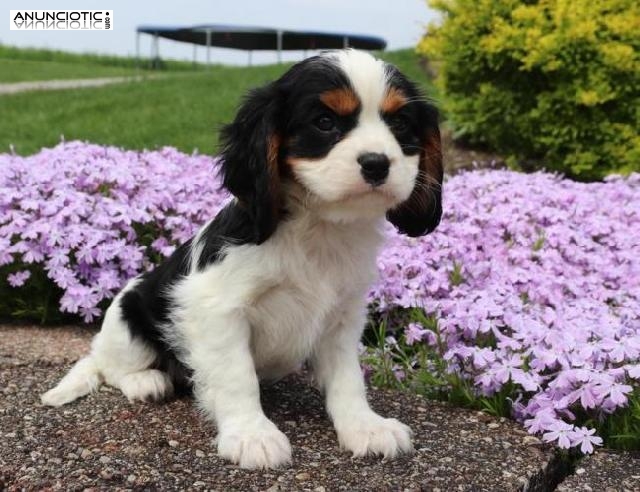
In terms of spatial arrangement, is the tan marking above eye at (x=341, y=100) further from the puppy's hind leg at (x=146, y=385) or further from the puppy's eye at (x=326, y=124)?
the puppy's hind leg at (x=146, y=385)

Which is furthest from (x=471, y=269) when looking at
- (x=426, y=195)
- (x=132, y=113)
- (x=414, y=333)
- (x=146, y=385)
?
(x=132, y=113)

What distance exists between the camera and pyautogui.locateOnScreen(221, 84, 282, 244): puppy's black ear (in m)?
2.53

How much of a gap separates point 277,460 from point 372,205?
33.4 inches

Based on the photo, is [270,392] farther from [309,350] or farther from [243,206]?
[243,206]

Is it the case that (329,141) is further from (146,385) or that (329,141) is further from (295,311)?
(146,385)

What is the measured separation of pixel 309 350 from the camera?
2.90 m

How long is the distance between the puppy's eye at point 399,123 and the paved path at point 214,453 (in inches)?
42.4

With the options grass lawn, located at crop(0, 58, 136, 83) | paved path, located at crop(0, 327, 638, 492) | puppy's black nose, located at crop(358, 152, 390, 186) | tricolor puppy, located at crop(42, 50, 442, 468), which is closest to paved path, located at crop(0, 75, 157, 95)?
grass lawn, located at crop(0, 58, 136, 83)

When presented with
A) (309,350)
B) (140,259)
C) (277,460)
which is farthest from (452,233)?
(277,460)

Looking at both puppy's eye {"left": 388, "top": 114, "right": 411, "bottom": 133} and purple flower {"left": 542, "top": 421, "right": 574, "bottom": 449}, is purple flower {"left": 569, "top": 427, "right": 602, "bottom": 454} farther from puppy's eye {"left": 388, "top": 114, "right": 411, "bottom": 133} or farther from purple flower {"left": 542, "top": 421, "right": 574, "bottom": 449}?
puppy's eye {"left": 388, "top": 114, "right": 411, "bottom": 133}

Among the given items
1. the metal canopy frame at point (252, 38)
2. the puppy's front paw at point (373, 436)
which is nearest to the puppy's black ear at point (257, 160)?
the puppy's front paw at point (373, 436)

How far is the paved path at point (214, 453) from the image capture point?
2492 mm

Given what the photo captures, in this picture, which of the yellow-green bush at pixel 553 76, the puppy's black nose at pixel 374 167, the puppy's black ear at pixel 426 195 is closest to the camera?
the puppy's black nose at pixel 374 167

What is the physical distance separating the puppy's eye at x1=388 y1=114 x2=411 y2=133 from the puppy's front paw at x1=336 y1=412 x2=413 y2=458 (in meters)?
0.97
